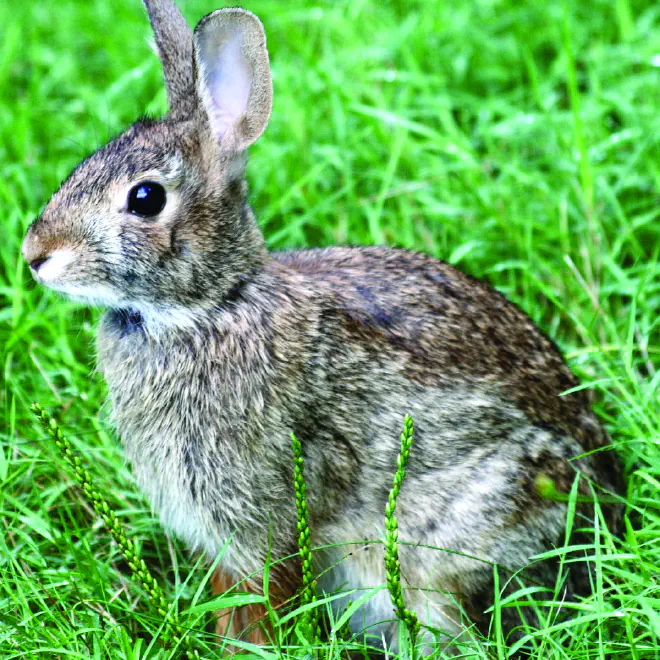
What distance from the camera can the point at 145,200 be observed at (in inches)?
139

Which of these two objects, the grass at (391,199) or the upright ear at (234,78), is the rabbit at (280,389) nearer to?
the upright ear at (234,78)

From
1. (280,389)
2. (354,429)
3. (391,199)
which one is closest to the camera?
(280,389)

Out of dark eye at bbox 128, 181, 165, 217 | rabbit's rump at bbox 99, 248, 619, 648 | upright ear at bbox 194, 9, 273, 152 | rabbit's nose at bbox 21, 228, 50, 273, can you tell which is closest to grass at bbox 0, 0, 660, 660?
rabbit's rump at bbox 99, 248, 619, 648

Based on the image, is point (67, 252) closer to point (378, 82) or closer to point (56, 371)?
point (56, 371)

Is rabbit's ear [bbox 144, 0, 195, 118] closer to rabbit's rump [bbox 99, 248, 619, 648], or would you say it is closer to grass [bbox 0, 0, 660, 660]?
rabbit's rump [bbox 99, 248, 619, 648]

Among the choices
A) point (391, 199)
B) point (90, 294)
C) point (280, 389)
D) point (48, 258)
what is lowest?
point (280, 389)

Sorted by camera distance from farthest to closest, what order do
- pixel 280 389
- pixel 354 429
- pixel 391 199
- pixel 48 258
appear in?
pixel 391 199 < pixel 354 429 < pixel 280 389 < pixel 48 258

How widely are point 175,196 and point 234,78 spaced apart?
0.50m

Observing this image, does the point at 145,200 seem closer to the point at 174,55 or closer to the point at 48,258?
the point at 48,258

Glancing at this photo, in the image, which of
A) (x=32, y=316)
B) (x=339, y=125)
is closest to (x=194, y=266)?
(x=32, y=316)

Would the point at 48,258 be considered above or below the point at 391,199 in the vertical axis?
above

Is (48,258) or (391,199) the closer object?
(48,258)

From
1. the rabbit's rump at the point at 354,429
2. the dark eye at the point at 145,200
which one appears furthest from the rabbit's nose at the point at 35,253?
the rabbit's rump at the point at 354,429

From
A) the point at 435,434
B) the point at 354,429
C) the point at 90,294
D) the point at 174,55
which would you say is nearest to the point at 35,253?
the point at 90,294
